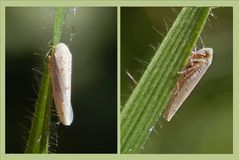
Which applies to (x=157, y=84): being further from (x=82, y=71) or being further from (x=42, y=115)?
(x=82, y=71)

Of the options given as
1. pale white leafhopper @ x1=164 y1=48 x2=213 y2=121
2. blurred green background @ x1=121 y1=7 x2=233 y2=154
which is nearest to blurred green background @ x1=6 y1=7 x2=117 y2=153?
blurred green background @ x1=121 y1=7 x2=233 y2=154

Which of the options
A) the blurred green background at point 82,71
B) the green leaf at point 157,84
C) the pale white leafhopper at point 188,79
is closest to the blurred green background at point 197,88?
the blurred green background at point 82,71

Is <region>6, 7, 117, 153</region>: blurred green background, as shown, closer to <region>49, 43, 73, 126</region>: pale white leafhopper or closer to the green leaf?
<region>49, 43, 73, 126</region>: pale white leafhopper

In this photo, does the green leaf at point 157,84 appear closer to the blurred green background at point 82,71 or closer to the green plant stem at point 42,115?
the green plant stem at point 42,115

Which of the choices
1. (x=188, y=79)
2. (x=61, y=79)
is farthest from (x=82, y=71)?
(x=188, y=79)

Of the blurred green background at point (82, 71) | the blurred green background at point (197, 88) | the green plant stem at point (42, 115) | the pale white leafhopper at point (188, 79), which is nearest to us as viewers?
the green plant stem at point (42, 115)
